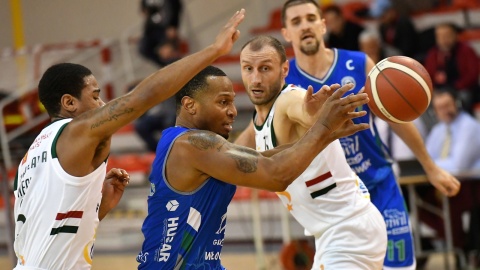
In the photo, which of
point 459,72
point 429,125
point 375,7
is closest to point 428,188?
point 429,125

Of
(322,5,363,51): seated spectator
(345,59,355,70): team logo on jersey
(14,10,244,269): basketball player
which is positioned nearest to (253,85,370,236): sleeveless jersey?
(345,59,355,70): team logo on jersey

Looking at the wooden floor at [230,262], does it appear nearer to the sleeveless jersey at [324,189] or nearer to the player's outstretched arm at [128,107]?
the sleeveless jersey at [324,189]

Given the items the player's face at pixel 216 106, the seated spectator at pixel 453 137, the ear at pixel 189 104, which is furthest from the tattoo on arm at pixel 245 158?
the seated spectator at pixel 453 137

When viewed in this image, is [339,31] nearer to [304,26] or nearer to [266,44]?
[304,26]

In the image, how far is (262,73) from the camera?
5.16 meters

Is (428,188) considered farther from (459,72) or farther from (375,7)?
(375,7)

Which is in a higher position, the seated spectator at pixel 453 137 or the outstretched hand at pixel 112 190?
the seated spectator at pixel 453 137

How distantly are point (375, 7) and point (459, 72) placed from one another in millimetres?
2120

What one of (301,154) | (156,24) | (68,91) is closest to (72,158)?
(68,91)

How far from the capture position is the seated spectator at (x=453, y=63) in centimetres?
1111

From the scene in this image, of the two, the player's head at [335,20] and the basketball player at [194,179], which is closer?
the basketball player at [194,179]

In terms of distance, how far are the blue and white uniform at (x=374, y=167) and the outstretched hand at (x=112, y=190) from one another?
5.73ft

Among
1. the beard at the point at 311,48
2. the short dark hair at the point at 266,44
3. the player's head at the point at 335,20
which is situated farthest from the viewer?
the player's head at the point at 335,20

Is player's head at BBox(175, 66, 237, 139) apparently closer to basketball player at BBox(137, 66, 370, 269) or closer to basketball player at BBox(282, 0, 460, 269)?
basketball player at BBox(137, 66, 370, 269)
